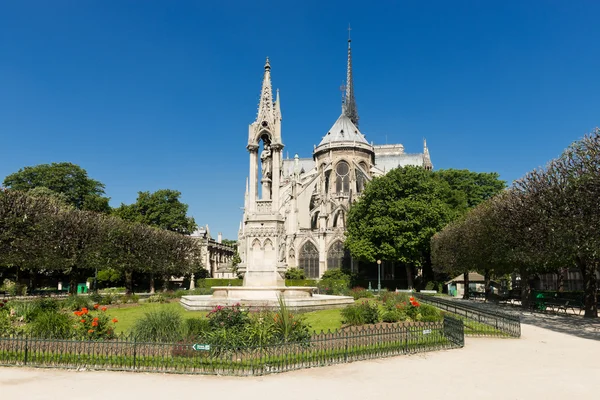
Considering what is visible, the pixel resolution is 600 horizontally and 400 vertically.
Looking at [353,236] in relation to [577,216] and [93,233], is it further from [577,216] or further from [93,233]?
[577,216]

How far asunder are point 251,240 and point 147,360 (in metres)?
11.2

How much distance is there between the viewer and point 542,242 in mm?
23562

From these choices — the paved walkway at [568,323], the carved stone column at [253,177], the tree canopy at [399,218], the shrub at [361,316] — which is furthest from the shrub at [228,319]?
the tree canopy at [399,218]

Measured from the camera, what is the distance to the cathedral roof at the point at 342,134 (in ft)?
258

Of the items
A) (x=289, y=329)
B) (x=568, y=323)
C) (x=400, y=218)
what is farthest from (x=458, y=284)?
(x=289, y=329)

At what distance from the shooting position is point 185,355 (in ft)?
33.6

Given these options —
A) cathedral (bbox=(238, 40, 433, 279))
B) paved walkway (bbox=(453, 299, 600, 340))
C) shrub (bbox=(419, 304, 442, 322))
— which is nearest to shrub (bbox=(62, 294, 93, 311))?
cathedral (bbox=(238, 40, 433, 279))

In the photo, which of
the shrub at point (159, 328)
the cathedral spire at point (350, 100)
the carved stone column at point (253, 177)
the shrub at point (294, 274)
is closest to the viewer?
the shrub at point (159, 328)

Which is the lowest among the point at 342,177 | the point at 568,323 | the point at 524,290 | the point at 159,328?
the point at 568,323

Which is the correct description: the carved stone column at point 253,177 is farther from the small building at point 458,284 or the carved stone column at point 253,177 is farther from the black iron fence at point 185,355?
the small building at point 458,284

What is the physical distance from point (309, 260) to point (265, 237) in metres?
44.3

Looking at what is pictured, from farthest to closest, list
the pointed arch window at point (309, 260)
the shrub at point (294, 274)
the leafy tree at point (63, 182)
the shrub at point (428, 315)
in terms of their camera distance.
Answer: the pointed arch window at point (309, 260) < the leafy tree at point (63, 182) < the shrub at point (294, 274) < the shrub at point (428, 315)

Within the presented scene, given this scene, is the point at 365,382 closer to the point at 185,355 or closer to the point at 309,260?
the point at 185,355

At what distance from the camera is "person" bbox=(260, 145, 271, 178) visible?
2253 cm
